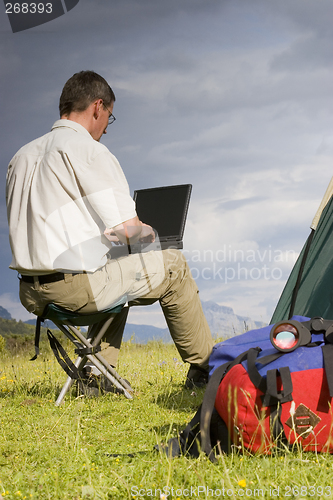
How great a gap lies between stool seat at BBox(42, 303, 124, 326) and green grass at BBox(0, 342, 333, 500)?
1.84 feet

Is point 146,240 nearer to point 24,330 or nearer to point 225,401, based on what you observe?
point 225,401

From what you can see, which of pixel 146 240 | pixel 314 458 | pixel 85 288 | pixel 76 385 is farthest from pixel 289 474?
pixel 76 385

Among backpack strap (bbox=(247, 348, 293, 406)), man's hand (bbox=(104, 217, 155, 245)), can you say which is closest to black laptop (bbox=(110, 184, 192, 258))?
man's hand (bbox=(104, 217, 155, 245))

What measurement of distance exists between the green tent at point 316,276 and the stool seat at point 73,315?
1.27m

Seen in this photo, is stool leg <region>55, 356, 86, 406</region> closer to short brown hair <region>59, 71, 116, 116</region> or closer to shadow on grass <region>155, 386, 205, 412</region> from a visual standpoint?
shadow on grass <region>155, 386, 205, 412</region>

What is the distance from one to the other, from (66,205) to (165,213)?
1.01 meters

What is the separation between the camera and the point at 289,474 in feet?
5.35

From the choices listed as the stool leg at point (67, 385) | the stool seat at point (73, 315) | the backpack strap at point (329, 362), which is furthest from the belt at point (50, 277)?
the backpack strap at point (329, 362)

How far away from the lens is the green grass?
1.56m

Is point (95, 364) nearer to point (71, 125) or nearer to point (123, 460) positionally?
point (123, 460)

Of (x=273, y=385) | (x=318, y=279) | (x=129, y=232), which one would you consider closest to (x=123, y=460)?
(x=273, y=385)

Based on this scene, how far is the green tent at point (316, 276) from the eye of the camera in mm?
3131

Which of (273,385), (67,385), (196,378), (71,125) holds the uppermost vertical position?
(71,125)

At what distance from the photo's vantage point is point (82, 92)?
321 centimetres
